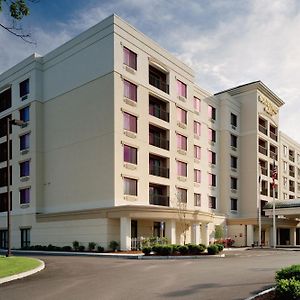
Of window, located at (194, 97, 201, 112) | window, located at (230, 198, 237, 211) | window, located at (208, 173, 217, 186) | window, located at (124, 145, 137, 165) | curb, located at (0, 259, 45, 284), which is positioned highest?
window, located at (194, 97, 201, 112)

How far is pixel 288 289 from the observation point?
934 centimetres

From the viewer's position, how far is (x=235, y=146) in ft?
184

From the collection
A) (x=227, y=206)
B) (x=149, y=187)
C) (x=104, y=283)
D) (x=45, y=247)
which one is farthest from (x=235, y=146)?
(x=104, y=283)

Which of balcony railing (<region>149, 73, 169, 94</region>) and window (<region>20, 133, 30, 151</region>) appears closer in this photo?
balcony railing (<region>149, 73, 169, 94</region>)

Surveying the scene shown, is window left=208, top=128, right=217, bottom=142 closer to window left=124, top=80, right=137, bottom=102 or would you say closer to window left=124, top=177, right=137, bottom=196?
window left=124, top=80, right=137, bottom=102

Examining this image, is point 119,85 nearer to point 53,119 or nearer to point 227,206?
point 53,119

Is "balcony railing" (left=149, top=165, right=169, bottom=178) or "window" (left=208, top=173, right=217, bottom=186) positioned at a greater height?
"balcony railing" (left=149, top=165, right=169, bottom=178)

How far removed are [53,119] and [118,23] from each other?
1142 cm

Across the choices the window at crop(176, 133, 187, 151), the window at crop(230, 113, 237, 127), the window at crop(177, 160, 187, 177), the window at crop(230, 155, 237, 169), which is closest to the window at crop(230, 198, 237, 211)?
the window at crop(230, 155, 237, 169)

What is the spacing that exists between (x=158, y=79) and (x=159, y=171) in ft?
29.8

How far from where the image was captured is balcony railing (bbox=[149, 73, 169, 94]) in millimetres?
41188

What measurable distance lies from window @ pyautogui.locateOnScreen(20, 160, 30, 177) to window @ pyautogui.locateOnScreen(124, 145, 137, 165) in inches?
Result: 465

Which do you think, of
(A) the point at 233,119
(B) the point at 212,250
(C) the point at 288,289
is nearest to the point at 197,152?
(A) the point at 233,119

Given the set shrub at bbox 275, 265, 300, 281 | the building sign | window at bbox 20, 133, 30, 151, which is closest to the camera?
shrub at bbox 275, 265, 300, 281
